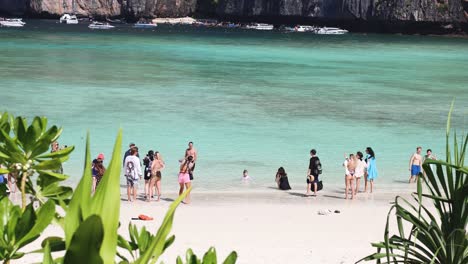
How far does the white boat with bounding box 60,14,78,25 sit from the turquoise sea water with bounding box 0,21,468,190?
5784cm

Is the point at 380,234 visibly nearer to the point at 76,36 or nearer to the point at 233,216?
the point at 233,216

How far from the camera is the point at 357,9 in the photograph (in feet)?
405

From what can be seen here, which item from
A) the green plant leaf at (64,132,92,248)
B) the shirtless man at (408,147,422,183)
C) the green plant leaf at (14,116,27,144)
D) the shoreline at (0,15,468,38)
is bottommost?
the shoreline at (0,15,468,38)

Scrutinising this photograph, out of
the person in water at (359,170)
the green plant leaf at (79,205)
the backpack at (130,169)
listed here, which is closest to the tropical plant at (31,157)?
the green plant leaf at (79,205)

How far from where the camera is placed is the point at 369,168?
1909cm

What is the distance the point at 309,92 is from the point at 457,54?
3999 cm

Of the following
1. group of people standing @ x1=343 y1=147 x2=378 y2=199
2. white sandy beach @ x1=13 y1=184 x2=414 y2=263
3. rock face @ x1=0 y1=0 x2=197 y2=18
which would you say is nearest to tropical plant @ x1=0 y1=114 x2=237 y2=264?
white sandy beach @ x1=13 y1=184 x2=414 y2=263

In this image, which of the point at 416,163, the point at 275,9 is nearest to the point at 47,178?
the point at 416,163

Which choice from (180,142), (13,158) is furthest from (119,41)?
(13,158)

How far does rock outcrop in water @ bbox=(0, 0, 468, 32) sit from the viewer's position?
118 m

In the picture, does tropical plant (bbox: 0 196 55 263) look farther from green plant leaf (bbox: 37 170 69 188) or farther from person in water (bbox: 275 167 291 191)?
person in water (bbox: 275 167 291 191)

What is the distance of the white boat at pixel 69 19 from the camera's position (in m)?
130

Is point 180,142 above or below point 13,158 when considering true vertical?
below

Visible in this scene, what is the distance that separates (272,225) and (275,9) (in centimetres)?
12000
